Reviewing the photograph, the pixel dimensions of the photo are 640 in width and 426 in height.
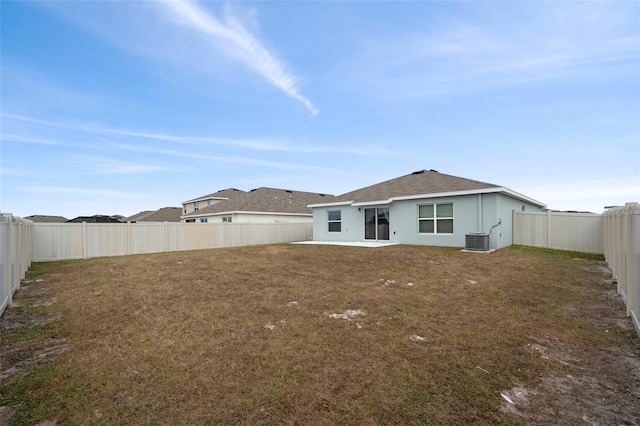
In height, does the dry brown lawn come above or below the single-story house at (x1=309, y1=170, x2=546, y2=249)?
below

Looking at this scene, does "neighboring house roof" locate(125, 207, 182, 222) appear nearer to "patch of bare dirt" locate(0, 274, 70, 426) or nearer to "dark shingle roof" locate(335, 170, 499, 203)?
"dark shingle roof" locate(335, 170, 499, 203)

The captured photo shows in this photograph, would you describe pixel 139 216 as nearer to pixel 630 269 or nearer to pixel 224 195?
pixel 224 195

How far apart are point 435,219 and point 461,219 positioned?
132cm

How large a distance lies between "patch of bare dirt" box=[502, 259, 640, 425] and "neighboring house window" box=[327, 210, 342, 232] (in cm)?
1575

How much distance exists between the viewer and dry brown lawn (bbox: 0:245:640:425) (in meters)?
2.94

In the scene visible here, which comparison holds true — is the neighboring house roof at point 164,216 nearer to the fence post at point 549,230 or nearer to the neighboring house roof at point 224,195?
the neighboring house roof at point 224,195

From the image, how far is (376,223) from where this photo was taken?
1848 cm

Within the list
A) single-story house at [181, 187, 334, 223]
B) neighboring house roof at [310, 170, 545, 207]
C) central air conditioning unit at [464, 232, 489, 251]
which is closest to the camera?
central air conditioning unit at [464, 232, 489, 251]

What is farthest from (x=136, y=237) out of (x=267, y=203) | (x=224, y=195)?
(x=224, y=195)

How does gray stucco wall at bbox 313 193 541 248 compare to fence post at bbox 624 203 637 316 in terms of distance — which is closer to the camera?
fence post at bbox 624 203 637 316

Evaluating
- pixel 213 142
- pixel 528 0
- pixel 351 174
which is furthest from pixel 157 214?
pixel 528 0

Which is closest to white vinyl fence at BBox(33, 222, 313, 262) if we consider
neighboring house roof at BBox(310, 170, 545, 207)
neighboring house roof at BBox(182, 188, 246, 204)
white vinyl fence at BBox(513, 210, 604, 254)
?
neighboring house roof at BBox(310, 170, 545, 207)

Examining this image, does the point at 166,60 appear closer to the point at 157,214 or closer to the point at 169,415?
the point at 169,415

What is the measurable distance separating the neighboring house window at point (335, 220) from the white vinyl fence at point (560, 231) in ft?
33.3
